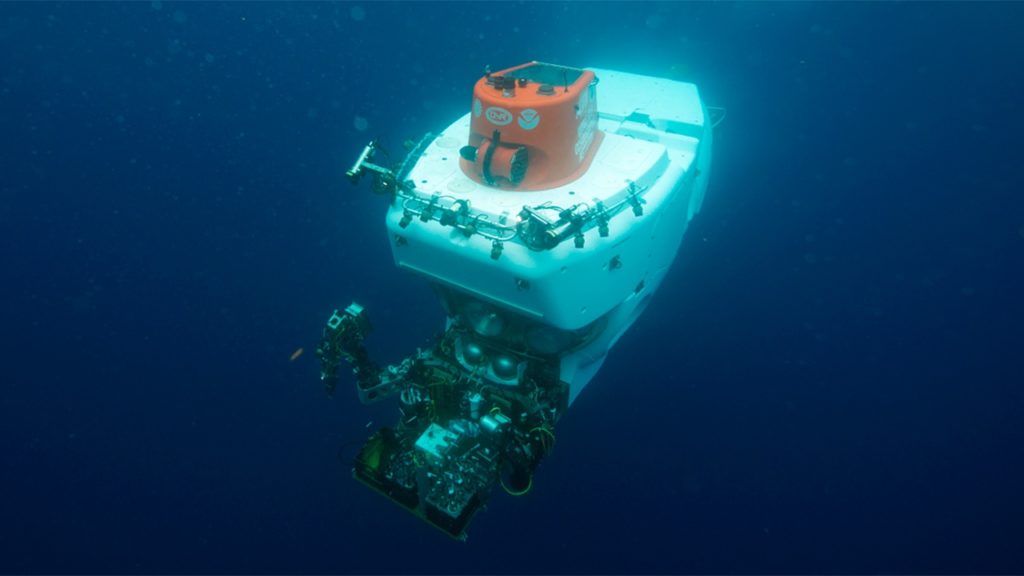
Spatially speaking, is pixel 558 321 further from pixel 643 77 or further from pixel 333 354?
pixel 643 77

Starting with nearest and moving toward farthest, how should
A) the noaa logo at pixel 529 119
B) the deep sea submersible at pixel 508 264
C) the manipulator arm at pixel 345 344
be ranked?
the deep sea submersible at pixel 508 264 → the noaa logo at pixel 529 119 → the manipulator arm at pixel 345 344

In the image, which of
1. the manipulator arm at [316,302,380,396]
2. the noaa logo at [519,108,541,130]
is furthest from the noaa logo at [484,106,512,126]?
the manipulator arm at [316,302,380,396]

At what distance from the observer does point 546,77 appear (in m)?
4.97

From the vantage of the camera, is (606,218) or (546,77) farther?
→ (546,77)

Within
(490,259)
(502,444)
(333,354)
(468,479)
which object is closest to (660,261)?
(490,259)

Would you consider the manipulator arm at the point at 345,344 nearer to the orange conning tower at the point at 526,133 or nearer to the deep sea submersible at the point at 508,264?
the deep sea submersible at the point at 508,264

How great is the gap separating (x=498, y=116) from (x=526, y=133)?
0.28 meters

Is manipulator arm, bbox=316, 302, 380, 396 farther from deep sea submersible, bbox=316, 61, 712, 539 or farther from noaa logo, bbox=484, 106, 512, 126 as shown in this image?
noaa logo, bbox=484, 106, 512, 126

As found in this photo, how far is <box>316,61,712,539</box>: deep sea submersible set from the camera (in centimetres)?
430

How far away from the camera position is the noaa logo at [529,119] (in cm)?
441

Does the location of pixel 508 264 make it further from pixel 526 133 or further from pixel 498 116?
pixel 498 116

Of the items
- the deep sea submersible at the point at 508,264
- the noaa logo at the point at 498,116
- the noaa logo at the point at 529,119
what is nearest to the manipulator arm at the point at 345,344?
the deep sea submersible at the point at 508,264

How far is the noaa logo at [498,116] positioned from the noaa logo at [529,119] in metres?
0.10

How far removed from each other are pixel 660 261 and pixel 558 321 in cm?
160
